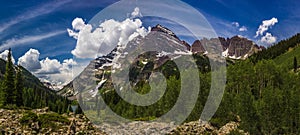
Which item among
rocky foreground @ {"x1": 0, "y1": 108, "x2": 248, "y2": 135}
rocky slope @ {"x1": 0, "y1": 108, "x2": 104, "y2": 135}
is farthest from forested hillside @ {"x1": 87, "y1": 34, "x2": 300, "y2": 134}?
rocky slope @ {"x1": 0, "y1": 108, "x2": 104, "y2": 135}

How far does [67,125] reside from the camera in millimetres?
A: 51375

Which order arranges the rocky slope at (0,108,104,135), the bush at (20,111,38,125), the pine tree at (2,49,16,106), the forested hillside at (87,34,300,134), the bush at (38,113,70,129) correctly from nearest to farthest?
1. the forested hillside at (87,34,300,134)
2. the rocky slope at (0,108,104,135)
3. the bush at (20,111,38,125)
4. the bush at (38,113,70,129)
5. the pine tree at (2,49,16,106)

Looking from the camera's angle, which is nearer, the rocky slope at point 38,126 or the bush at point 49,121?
the rocky slope at point 38,126

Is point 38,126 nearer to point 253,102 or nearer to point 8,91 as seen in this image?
point 253,102

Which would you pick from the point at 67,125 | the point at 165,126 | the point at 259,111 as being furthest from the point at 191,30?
the point at 67,125

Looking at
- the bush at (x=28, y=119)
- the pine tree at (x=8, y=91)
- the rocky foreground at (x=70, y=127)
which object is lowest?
the rocky foreground at (x=70, y=127)

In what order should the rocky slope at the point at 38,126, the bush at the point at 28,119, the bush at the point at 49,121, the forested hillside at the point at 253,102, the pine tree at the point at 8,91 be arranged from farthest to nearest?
the pine tree at the point at 8,91
the bush at the point at 49,121
the bush at the point at 28,119
the rocky slope at the point at 38,126
the forested hillside at the point at 253,102

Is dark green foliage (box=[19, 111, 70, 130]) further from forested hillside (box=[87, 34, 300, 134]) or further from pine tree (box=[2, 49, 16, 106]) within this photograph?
pine tree (box=[2, 49, 16, 106])

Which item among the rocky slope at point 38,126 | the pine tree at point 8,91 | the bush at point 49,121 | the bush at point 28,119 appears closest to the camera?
the rocky slope at point 38,126

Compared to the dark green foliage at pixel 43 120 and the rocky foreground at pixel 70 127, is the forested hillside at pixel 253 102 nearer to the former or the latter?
the rocky foreground at pixel 70 127

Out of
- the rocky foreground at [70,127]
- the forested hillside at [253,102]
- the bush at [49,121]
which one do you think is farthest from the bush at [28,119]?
the forested hillside at [253,102]

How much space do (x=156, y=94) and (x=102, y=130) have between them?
3396cm

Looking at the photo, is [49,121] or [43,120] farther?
[49,121]

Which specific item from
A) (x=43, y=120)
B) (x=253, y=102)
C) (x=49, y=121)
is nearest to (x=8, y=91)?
(x=43, y=120)
